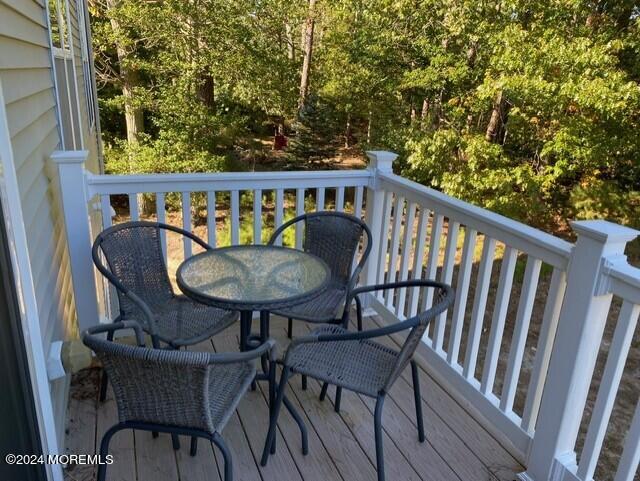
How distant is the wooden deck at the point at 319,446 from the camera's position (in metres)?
2.04

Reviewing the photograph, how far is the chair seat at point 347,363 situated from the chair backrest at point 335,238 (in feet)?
2.19

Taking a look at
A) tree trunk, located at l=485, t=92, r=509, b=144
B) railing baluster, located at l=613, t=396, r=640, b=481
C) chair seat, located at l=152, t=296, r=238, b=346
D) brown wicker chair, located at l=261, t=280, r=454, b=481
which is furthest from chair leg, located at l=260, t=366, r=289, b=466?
tree trunk, located at l=485, t=92, r=509, b=144

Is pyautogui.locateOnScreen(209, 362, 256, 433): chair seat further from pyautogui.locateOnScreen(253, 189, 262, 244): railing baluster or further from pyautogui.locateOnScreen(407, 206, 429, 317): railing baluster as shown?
Result: pyautogui.locateOnScreen(407, 206, 429, 317): railing baluster

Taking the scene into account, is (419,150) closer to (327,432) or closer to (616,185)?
(616,185)

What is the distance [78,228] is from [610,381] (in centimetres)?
246

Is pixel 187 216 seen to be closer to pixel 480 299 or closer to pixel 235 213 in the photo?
pixel 235 213

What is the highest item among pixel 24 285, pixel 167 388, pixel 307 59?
pixel 307 59

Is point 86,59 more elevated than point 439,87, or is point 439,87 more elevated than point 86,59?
point 86,59

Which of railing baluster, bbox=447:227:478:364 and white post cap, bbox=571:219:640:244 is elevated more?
white post cap, bbox=571:219:640:244

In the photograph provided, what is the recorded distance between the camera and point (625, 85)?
6.00 m

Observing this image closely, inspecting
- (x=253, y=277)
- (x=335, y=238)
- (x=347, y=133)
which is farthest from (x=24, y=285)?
(x=347, y=133)

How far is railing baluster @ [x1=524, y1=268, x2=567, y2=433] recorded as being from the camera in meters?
1.95

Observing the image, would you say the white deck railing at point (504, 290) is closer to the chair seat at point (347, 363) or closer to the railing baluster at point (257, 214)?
the railing baluster at point (257, 214)

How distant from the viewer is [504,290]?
2.25 m
